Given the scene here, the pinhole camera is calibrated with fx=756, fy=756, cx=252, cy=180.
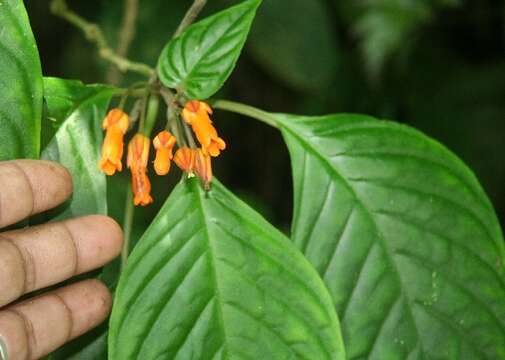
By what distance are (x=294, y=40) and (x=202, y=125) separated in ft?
4.32

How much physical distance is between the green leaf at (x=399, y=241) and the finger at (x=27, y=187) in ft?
1.18

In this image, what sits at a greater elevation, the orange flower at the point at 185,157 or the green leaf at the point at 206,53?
the green leaf at the point at 206,53

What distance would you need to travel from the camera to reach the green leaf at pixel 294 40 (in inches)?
88.4

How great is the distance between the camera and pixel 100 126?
3.60 feet

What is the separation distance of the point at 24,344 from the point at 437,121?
192cm

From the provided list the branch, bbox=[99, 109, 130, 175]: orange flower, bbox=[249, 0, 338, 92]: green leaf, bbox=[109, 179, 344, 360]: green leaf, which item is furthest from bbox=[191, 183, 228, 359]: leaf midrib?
bbox=[249, 0, 338, 92]: green leaf

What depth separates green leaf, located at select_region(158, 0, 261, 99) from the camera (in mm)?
1015

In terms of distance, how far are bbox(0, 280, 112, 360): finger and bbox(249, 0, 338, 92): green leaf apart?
1281 millimetres

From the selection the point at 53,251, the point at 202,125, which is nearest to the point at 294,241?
the point at 202,125

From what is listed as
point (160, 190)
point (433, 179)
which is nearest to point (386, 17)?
point (160, 190)

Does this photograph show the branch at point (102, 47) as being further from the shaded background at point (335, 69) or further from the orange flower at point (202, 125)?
the shaded background at point (335, 69)

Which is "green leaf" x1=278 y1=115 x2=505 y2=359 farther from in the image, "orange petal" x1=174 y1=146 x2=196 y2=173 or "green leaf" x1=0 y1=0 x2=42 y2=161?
"green leaf" x1=0 y1=0 x2=42 y2=161

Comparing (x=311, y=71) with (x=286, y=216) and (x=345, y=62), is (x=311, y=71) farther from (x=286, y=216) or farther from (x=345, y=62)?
(x=286, y=216)

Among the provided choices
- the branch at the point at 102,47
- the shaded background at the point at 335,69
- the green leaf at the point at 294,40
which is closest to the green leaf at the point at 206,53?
the branch at the point at 102,47
